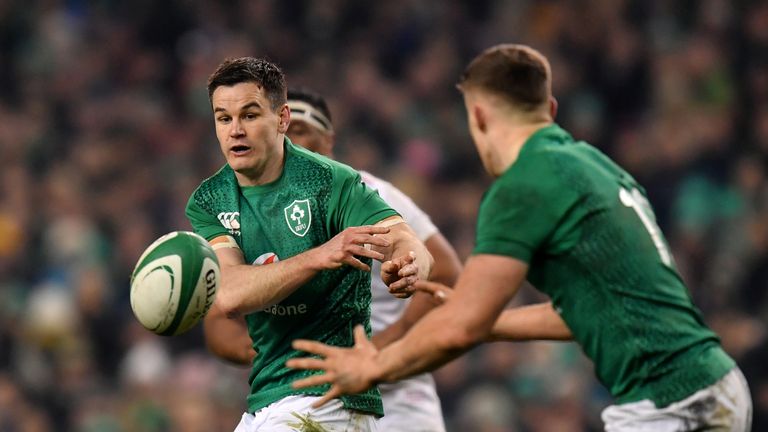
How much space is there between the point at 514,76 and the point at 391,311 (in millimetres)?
2389

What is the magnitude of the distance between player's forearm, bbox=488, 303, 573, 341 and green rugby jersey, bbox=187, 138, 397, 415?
0.68 meters

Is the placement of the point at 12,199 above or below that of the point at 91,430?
above

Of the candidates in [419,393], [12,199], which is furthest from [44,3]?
[419,393]

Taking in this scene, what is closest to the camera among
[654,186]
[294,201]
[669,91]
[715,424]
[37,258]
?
[715,424]

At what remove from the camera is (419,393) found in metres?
6.04

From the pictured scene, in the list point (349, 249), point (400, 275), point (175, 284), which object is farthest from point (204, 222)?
point (400, 275)

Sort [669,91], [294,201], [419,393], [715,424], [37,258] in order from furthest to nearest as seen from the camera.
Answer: [37,258]
[669,91]
[419,393]
[294,201]
[715,424]

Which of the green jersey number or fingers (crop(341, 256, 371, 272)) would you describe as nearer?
the green jersey number

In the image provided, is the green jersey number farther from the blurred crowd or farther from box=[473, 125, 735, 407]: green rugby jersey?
the blurred crowd

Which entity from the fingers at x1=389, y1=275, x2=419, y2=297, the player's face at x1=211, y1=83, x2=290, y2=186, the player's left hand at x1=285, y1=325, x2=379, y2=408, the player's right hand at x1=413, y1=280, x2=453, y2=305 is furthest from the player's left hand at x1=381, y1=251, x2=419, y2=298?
the player's face at x1=211, y1=83, x2=290, y2=186

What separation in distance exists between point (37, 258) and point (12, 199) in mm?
735

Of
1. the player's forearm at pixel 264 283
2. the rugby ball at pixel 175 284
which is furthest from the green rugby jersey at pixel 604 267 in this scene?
the rugby ball at pixel 175 284

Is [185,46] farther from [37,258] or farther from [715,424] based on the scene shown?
[715,424]

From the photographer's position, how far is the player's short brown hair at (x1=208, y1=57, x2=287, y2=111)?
493 cm
